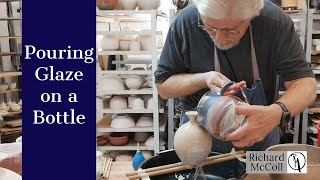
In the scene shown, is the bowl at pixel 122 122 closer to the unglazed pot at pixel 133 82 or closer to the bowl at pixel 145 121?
the bowl at pixel 145 121

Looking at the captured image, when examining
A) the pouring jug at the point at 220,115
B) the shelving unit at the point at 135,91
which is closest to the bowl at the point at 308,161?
the pouring jug at the point at 220,115

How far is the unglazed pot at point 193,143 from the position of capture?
85cm

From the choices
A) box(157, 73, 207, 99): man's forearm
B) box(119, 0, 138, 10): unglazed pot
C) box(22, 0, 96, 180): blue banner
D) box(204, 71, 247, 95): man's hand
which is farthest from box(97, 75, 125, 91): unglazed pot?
box(22, 0, 96, 180): blue banner

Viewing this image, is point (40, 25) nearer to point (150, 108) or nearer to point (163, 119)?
point (150, 108)

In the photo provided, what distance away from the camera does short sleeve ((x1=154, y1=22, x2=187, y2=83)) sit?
1290 mm

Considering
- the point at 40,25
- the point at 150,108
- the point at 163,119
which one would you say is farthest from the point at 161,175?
the point at 163,119

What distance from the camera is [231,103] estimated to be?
0.81 m

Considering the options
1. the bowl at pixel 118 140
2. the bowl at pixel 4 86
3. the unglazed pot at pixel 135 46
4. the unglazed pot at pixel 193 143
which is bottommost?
the bowl at pixel 118 140

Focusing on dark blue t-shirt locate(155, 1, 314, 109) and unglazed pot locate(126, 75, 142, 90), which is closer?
dark blue t-shirt locate(155, 1, 314, 109)

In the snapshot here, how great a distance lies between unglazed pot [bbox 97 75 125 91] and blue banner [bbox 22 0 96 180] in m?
2.25

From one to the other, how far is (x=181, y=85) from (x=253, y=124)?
426 mm

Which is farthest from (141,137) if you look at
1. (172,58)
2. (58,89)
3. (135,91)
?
(58,89)

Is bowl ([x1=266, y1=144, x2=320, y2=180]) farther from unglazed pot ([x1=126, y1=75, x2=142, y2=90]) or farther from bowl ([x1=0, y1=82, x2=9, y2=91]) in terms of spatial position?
bowl ([x1=0, y1=82, x2=9, y2=91])

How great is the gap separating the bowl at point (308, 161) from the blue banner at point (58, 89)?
589mm
